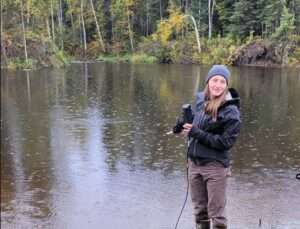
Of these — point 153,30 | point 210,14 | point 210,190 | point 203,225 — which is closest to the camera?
point 210,190

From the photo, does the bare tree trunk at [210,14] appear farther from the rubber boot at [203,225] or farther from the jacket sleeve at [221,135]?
the jacket sleeve at [221,135]

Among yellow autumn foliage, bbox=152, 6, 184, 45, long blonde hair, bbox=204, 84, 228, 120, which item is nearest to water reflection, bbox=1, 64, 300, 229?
long blonde hair, bbox=204, 84, 228, 120

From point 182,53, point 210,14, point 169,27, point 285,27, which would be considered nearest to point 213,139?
point 285,27

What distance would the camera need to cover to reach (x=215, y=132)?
3.70m

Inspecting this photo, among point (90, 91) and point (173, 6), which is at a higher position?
point (173, 6)

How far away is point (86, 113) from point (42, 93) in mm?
4654

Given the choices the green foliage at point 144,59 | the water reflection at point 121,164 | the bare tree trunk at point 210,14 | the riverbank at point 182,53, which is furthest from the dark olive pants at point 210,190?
the bare tree trunk at point 210,14

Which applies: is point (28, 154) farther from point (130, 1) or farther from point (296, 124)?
point (130, 1)

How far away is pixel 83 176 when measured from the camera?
7348mm

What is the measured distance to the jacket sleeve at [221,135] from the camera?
3.61 metres

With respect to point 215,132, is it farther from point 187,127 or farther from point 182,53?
point 182,53

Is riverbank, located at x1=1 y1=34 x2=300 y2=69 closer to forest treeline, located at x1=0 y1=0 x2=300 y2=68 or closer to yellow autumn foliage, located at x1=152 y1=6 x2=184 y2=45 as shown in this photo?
forest treeline, located at x1=0 y1=0 x2=300 y2=68

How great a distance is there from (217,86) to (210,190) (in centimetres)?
78

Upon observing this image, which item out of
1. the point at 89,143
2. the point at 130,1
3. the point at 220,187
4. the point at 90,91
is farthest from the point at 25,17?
the point at 220,187
